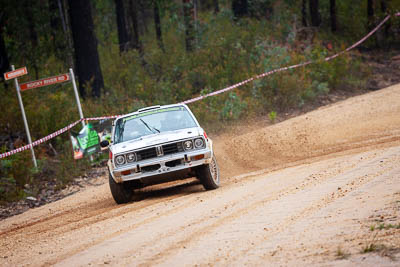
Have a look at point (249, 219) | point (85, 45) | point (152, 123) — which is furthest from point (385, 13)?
point (249, 219)

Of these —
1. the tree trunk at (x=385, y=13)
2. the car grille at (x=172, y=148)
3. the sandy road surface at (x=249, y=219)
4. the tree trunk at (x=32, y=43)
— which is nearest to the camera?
the sandy road surface at (x=249, y=219)

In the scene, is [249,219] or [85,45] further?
[85,45]

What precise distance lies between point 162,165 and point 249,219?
110 inches

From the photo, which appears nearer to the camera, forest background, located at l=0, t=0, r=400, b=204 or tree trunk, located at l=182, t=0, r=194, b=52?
forest background, located at l=0, t=0, r=400, b=204

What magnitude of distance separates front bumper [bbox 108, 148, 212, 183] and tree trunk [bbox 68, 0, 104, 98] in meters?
12.2

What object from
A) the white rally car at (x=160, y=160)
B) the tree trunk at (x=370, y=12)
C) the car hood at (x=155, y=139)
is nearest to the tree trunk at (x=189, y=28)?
the tree trunk at (x=370, y=12)

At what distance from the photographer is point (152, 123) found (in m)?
10.3

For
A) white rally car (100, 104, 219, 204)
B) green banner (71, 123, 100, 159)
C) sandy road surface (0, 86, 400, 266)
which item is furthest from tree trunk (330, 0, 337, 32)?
white rally car (100, 104, 219, 204)

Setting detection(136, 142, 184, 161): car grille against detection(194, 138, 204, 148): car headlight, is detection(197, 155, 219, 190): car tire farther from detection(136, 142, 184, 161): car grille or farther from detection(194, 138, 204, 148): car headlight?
detection(136, 142, 184, 161): car grille

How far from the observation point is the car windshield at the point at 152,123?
10125 mm

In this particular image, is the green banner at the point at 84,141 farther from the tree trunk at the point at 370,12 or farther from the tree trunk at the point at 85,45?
the tree trunk at the point at 370,12

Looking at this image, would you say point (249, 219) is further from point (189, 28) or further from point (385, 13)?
point (385, 13)

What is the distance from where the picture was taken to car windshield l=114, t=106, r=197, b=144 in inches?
399

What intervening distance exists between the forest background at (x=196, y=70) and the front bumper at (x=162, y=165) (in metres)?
4.80
